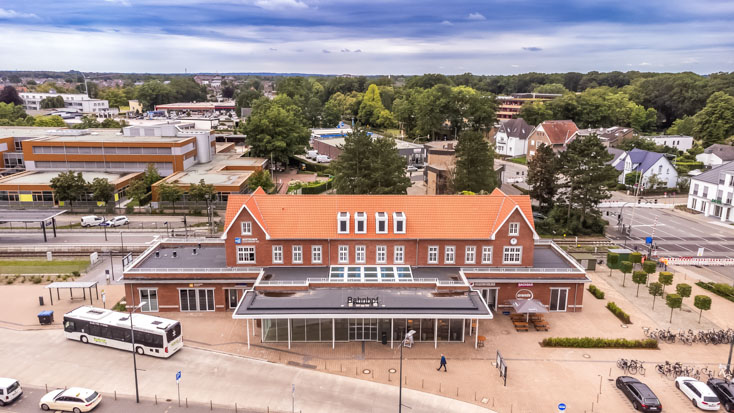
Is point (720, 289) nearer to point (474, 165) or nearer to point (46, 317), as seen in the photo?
point (474, 165)

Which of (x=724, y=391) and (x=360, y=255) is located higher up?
(x=360, y=255)

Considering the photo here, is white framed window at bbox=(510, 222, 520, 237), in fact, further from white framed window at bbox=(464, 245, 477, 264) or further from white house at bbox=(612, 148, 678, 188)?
white house at bbox=(612, 148, 678, 188)

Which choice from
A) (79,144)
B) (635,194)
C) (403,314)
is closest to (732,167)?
(635,194)

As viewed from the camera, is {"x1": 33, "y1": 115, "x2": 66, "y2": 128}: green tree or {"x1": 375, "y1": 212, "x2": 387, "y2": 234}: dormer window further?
{"x1": 33, "y1": 115, "x2": 66, "y2": 128}: green tree

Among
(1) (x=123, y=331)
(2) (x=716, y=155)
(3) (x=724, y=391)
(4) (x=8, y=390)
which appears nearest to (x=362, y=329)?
(1) (x=123, y=331)

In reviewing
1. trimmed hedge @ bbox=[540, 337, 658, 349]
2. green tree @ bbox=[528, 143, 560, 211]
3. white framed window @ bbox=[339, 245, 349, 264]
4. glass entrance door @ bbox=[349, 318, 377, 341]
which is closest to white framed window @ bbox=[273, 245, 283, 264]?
white framed window @ bbox=[339, 245, 349, 264]
